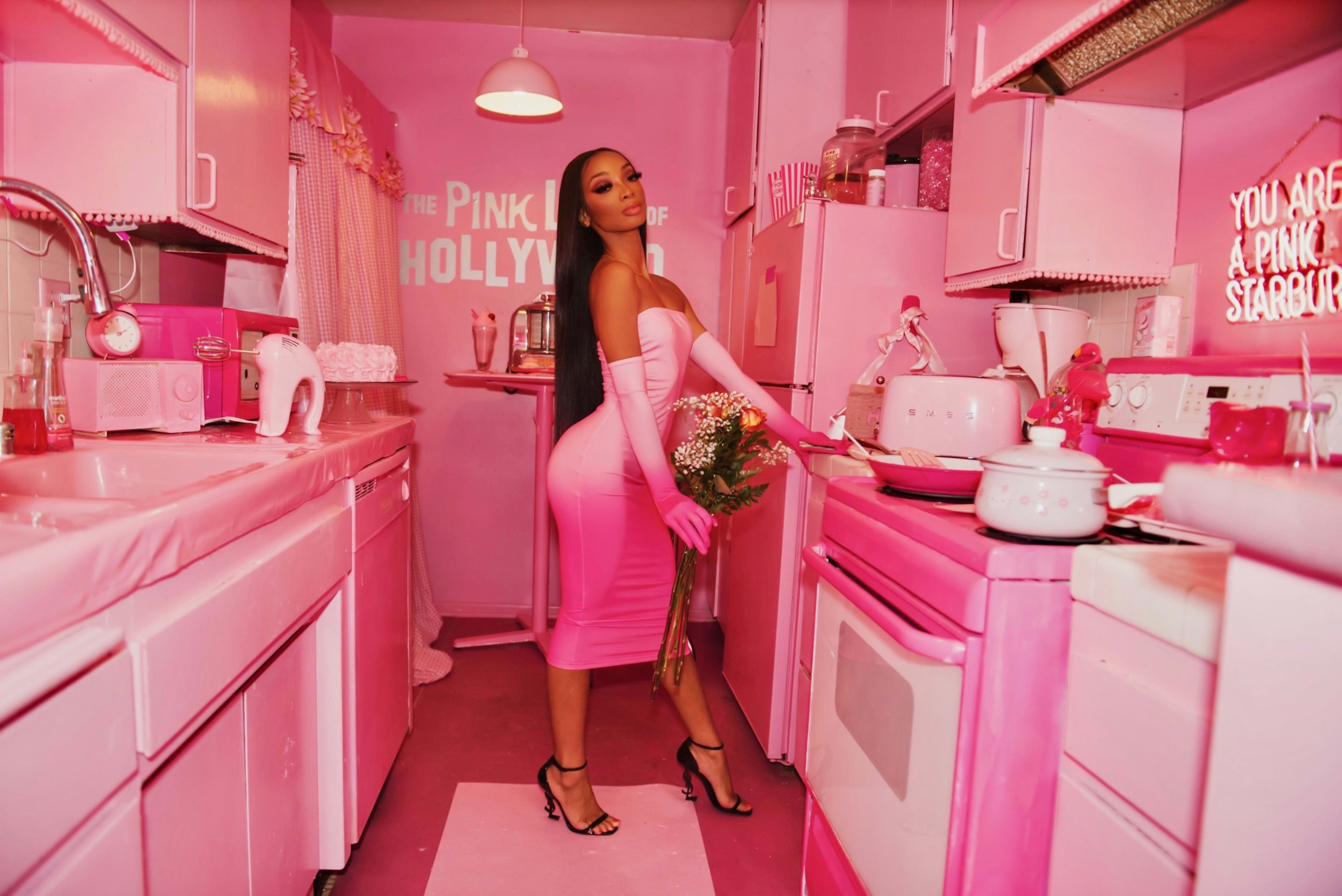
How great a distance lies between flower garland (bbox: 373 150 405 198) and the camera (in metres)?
3.16

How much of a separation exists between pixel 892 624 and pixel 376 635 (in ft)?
4.56

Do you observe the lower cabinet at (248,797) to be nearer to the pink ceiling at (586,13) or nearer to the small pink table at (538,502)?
the small pink table at (538,502)

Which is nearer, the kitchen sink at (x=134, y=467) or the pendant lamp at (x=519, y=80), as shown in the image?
the kitchen sink at (x=134, y=467)

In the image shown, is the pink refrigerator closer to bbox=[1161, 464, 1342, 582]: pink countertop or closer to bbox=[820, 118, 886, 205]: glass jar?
bbox=[820, 118, 886, 205]: glass jar

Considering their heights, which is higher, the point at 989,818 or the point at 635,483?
the point at 635,483

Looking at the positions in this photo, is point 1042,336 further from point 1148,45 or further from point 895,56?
point 895,56

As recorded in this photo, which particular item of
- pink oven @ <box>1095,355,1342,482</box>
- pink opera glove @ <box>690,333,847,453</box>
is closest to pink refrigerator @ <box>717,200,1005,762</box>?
pink opera glove @ <box>690,333,847,453</box>

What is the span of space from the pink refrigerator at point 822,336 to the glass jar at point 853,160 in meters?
0.20

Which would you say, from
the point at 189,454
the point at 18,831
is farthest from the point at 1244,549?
the point at 189,454

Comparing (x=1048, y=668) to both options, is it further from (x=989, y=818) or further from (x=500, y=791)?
(x=500, y=791)

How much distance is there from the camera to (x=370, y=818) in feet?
6.57

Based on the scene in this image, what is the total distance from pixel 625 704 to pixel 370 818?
0.98 m

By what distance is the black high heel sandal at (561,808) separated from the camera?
198 centimetres

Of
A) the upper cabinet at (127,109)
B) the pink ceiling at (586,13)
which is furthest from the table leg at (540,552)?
the pink ceiling at (586,13)
